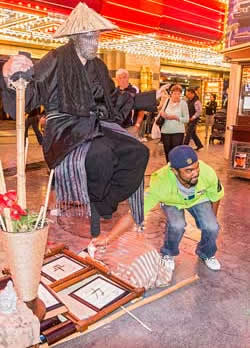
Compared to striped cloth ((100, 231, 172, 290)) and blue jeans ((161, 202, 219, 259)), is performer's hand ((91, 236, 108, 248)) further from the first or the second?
blue jeans ((161, 202, 219, 259))

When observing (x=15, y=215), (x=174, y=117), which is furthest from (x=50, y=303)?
(x=174, y=117)

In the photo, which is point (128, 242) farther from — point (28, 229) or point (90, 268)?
point (28, 229)

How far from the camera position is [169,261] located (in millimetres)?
2801

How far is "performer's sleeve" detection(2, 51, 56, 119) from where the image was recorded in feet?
6.67

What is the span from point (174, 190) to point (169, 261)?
0.55 meters

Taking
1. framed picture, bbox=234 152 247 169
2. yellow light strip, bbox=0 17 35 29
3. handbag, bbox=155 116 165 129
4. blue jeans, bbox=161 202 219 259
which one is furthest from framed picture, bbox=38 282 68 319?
yellow light strip, bbox=0 17 35 29

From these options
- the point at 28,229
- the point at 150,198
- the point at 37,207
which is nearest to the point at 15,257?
the point at 28,229

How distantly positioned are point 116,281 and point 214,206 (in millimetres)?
1082

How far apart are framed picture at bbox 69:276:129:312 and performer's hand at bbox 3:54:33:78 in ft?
4.49

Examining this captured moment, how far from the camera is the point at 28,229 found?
1.67 metres

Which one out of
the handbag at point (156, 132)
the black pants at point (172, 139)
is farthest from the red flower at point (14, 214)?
the black pants at point (172, 139)

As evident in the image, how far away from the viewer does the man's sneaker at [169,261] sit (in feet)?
9.03

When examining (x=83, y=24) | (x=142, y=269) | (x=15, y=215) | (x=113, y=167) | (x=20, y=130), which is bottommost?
(x=142, y=269)

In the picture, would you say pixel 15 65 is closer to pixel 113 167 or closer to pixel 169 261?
pixel 113 167
